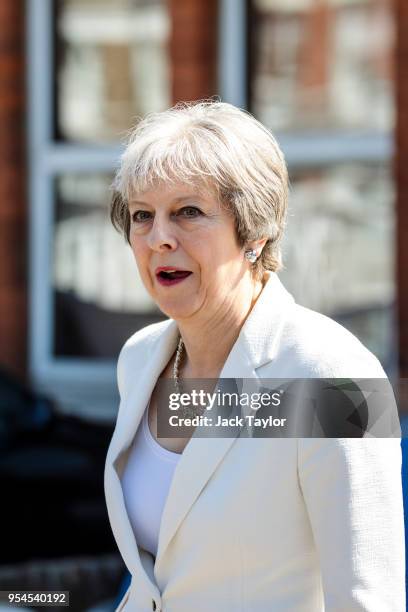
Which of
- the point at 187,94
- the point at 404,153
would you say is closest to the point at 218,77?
the point at 187,94

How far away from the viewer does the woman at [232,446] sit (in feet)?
6.26

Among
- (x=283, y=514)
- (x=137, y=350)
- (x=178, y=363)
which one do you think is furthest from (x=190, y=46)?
(x=283, y=514)

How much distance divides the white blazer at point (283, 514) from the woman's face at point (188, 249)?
0.33 ft

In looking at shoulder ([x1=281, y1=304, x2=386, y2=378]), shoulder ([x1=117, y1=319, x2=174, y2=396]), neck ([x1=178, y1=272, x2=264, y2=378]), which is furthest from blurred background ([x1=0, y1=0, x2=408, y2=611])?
shoulder ([x1=281, y1=304, x2=386, y2=378])

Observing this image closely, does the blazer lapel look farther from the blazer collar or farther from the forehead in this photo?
the forehead

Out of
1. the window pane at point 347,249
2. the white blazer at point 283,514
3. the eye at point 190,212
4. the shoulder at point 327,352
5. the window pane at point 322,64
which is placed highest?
the window pane at point 322,64

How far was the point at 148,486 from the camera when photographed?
2172 millimetres

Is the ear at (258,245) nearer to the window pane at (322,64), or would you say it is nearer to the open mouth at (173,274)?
the open mouth at (173,274)

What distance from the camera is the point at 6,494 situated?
4.59m

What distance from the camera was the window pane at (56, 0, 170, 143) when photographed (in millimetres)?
5336

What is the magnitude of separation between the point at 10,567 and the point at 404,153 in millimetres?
2342

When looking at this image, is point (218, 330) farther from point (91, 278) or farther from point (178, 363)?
point (91, 278)

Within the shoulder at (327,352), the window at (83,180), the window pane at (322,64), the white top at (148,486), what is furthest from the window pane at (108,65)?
the shoulder at (327,352)

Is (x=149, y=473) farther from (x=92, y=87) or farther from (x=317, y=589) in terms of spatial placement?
(x=92, y=87)
